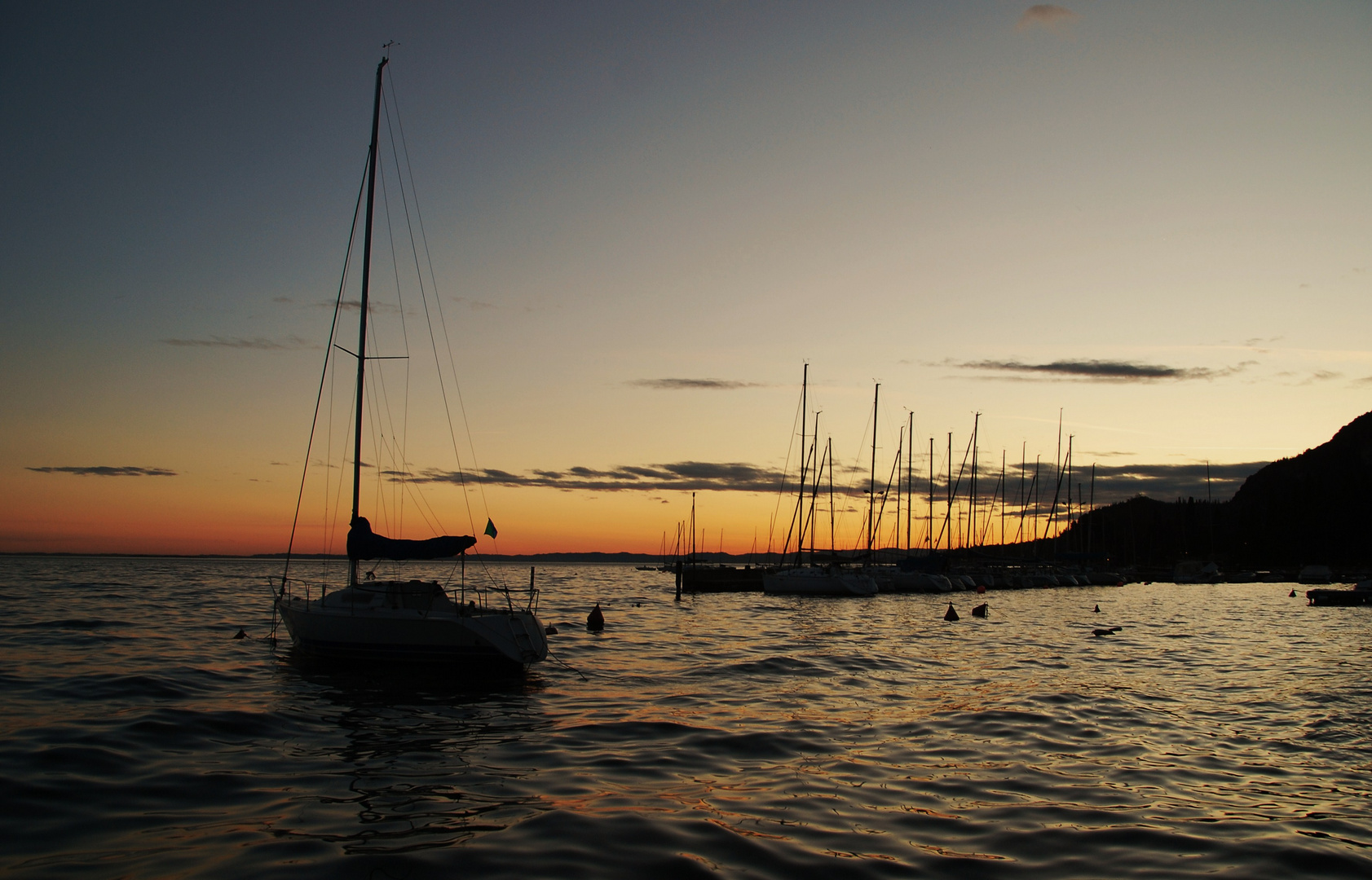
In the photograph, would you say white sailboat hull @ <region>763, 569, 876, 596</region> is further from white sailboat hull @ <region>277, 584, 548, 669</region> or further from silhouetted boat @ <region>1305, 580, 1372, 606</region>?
white sailboat hull @ <region>277, 584, 548, 669</region>

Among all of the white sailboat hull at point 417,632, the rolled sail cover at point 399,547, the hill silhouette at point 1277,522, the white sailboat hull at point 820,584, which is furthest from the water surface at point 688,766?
the hill silhouette at point 1277,522

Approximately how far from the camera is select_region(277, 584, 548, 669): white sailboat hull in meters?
20.5

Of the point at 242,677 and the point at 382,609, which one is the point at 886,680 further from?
the point at 242,677

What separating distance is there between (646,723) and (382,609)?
8.93 m

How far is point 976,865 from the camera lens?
27.7ft

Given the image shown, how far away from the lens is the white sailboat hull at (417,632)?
2053 cm

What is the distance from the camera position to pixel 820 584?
65.9 m

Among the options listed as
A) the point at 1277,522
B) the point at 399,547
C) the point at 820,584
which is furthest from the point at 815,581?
the point at 1277,522

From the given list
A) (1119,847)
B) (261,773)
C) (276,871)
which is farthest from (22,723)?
(1119,847)

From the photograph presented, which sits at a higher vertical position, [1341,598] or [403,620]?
[403,620]

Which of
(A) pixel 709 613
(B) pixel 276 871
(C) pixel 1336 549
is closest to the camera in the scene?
(B) pixel 276 871

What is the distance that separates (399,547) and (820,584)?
47941mm

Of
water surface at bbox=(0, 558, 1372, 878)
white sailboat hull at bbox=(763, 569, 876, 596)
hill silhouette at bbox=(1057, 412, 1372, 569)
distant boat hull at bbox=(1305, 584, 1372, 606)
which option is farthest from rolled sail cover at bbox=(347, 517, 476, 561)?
A: hill silhouette at bbox=(1057, 412, 1372, 569)

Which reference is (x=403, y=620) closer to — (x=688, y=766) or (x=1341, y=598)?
(x=688, y=766)
